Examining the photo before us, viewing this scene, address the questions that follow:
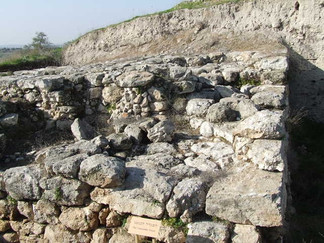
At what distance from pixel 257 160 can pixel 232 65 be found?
13.6ft

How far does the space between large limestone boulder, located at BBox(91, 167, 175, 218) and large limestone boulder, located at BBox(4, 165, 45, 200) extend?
0.71 meters

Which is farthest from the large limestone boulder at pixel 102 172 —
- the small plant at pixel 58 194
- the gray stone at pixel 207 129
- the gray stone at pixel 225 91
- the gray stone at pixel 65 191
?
the gray stone at pixel 225 91

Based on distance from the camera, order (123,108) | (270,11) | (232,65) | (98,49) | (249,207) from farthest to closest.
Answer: (98,49), (270,11), (232,65), (123,108), (249,207)

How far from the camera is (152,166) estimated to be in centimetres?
392

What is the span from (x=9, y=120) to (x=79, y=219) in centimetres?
255

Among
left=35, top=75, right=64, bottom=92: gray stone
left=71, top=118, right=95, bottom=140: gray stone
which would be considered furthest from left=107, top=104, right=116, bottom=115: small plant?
left=35, top=75, right=64, bottom=92: gray stone

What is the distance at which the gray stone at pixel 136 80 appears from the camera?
5371mm

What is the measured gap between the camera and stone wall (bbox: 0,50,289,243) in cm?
322

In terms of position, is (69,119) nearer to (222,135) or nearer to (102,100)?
(102,100)

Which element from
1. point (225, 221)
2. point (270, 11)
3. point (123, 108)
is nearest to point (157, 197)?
point (225, 221)

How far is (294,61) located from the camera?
8.40 meters

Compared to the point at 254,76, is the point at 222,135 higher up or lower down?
lower down

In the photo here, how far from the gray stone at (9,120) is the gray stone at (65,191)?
2.05 metres

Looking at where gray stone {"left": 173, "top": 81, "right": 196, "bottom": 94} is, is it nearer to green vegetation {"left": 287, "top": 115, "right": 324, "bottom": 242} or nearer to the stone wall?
the stone wall
